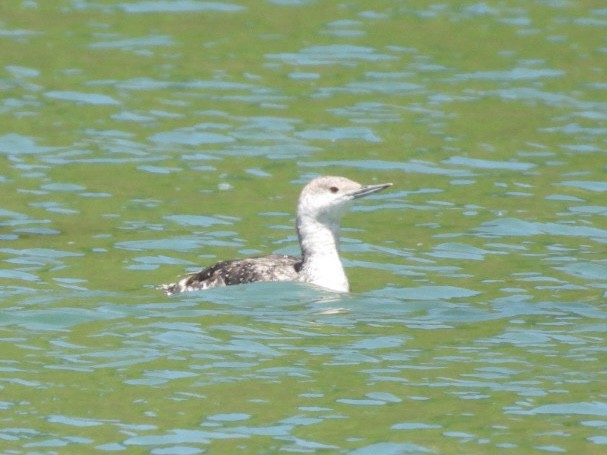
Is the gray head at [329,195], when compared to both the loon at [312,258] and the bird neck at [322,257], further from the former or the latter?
the bird neck at [322,257]

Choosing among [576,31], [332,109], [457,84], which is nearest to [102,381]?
[332,109]

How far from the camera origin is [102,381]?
10.6 meters

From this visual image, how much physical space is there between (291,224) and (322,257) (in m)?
2.23

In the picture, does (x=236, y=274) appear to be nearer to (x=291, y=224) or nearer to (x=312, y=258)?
(x=312, y=258)

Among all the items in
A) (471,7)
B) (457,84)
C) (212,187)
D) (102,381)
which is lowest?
(102,381)

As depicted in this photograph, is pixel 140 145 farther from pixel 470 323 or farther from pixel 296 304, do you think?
pixel 470 323

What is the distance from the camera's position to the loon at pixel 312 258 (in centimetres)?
1301

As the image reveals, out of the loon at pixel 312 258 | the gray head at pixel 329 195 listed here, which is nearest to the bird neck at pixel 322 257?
the loon at pixel 312 258

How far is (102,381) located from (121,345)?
0.79 metres

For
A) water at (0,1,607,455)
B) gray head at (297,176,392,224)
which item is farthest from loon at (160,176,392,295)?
water at (0,1,607,455)

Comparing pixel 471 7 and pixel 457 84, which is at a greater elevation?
pixel 471 7

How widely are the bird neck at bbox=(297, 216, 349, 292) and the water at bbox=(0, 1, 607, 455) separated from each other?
13 centimetres

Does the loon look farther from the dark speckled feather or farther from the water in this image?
the water

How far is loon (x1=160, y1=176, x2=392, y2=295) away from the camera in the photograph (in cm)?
1301
